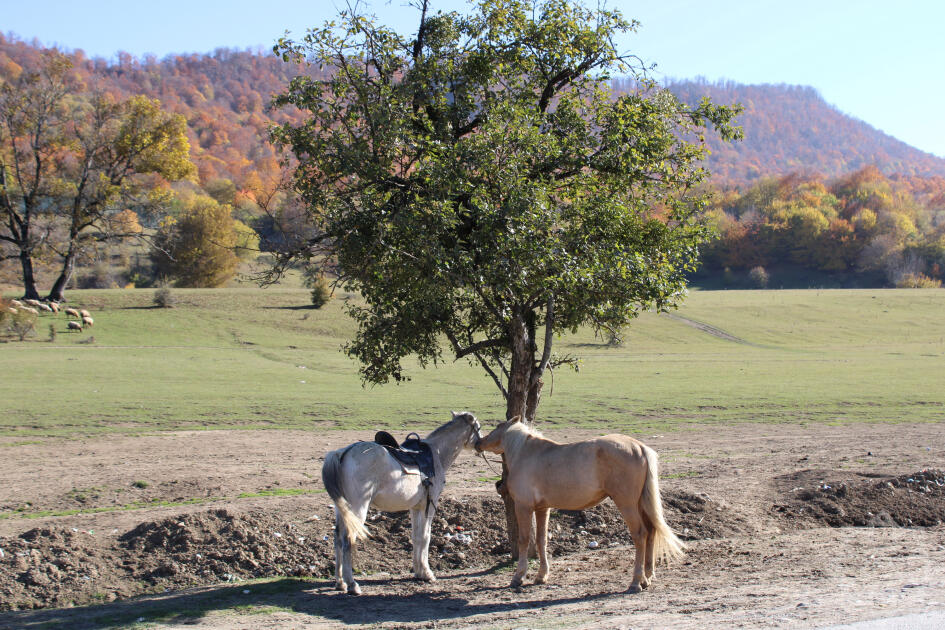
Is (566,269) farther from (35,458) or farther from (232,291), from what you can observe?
(232,291)

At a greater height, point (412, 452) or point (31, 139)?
point (31, 139)

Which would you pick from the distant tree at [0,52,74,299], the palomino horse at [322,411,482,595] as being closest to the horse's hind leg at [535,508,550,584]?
the palomino horse at [322,411,482,595]

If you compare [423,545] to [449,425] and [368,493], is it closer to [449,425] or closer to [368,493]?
[368,493]

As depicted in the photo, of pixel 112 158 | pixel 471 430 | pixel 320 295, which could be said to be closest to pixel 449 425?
pixel 471 430

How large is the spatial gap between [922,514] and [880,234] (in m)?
120

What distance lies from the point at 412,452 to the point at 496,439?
3.66ft

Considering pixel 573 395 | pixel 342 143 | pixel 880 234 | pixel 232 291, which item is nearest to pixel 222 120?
pixel 232 291

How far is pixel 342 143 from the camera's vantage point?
10.2 meters

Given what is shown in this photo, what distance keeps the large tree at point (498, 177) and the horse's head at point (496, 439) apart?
4.02 ft

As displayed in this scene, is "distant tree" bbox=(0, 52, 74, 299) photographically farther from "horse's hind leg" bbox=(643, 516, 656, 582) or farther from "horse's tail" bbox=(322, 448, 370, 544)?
"horse's hind leg" bbox=(643, 516, 656, 582)

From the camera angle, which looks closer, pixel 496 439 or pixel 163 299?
pixel 496 439

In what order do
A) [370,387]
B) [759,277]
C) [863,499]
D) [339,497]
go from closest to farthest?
[339,497], [863,499], [370,387], [759,277]

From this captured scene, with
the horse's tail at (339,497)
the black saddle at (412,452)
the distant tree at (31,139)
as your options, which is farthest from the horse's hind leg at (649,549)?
the distant tree at (31,139)

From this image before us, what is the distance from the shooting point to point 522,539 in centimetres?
961
